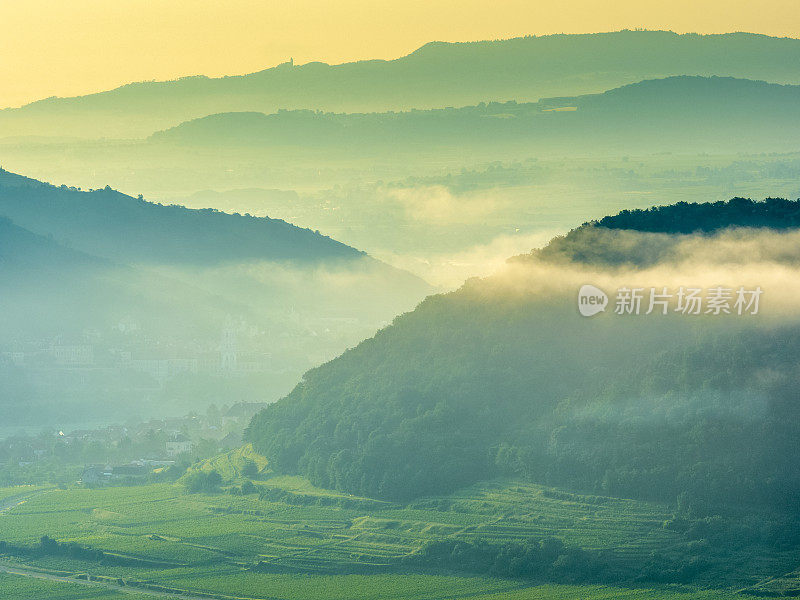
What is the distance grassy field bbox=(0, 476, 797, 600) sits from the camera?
4881cm

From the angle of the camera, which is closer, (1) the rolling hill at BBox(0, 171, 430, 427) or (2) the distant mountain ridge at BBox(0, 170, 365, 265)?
(1) the rolling hill at BBox(0, 171, 430, 427)

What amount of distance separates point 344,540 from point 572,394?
8.51 meters

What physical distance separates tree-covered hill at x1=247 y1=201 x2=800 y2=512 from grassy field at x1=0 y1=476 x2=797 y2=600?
1078mm

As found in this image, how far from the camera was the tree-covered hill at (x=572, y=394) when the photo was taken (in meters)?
51.4

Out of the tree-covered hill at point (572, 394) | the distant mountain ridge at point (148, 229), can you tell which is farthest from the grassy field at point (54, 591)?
the distant mountain ridge at point (148, 229)

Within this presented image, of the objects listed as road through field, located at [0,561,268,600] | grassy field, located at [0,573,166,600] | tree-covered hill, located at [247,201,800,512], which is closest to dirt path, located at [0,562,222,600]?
road through field, located at [0,561,268,600]

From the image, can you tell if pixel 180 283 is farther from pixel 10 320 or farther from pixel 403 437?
pixel 403 437

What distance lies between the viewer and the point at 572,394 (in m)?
55.8

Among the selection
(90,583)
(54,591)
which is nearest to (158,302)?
(90,583)

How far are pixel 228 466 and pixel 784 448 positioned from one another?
21.2 metres

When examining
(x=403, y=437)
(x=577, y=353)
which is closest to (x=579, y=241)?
(x=577, y=353)

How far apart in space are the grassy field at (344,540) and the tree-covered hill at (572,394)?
1.08m

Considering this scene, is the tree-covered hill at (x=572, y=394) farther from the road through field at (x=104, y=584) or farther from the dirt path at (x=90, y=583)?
the dirt path at (x=90, y=583)

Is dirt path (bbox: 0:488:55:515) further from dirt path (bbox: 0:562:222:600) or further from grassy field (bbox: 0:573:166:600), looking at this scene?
grassy field (bbox: 0:573:166:600)
